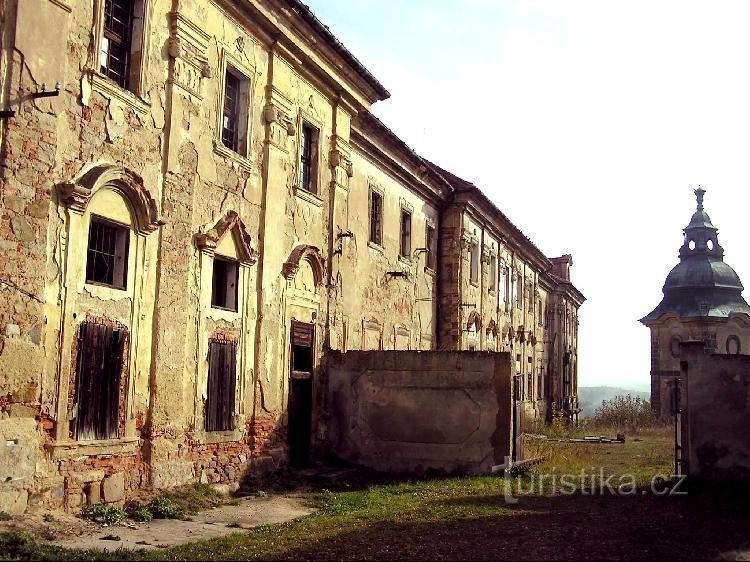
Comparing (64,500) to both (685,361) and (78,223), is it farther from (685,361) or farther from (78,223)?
(685,361)

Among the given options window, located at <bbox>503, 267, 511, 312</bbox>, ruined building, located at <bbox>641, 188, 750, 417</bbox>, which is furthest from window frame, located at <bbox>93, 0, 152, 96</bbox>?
ruined building, located at <bbox>641, 188, 750, 417</bbox>

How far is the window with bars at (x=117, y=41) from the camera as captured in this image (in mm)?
10342

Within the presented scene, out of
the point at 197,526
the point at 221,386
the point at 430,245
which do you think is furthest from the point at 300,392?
the point at 430,245

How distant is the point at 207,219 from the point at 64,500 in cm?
474

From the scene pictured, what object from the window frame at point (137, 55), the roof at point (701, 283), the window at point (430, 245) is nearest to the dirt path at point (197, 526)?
the window frame at point (137, 55)

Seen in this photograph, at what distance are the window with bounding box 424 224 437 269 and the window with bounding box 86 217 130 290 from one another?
42.7 feet

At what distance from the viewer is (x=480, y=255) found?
86.5 feet

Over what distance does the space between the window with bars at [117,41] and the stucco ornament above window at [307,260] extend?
4.79 metres

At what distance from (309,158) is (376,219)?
12.7ft

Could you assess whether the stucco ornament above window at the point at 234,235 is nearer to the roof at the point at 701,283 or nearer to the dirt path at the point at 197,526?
the dirt path at the point at 197,526

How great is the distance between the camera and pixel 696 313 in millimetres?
42500

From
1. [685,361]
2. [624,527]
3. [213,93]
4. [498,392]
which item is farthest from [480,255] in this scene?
[624,527]

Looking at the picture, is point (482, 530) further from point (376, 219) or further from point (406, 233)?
point (406, 233)

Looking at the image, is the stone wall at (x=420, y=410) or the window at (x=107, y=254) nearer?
the window at (x=107, y=254)
